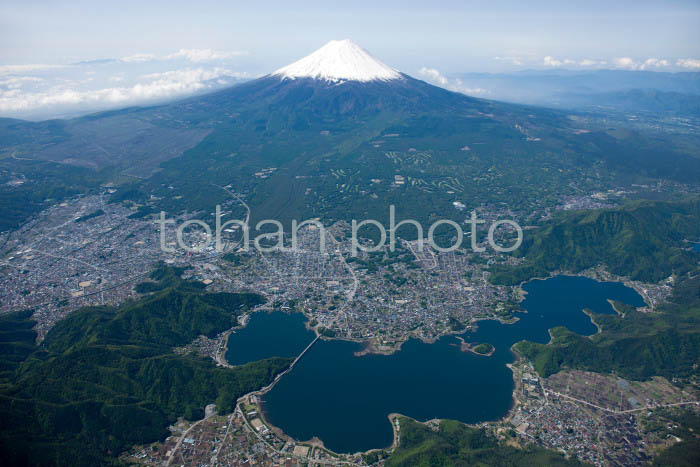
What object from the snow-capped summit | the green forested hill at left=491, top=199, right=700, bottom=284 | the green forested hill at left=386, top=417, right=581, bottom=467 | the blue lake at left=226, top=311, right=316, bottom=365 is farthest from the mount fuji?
the green forested hill at left=386, top=417, right=581, bottom=467

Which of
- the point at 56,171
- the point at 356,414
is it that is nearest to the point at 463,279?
the point at 356,414

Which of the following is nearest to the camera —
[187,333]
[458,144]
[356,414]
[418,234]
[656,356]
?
[356,414]

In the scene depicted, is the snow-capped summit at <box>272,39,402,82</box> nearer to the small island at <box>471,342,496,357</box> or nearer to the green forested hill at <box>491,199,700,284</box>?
the green forested hill at <box>491,199,700,284</box>

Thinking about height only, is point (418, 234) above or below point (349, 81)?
below

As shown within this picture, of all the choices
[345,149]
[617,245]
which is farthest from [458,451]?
[345,149]

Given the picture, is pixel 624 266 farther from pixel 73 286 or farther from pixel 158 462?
pixel 73 286

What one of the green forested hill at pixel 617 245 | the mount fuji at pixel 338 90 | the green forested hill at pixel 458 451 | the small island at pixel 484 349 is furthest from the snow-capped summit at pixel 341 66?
the green forested hill at pixel 458 451
